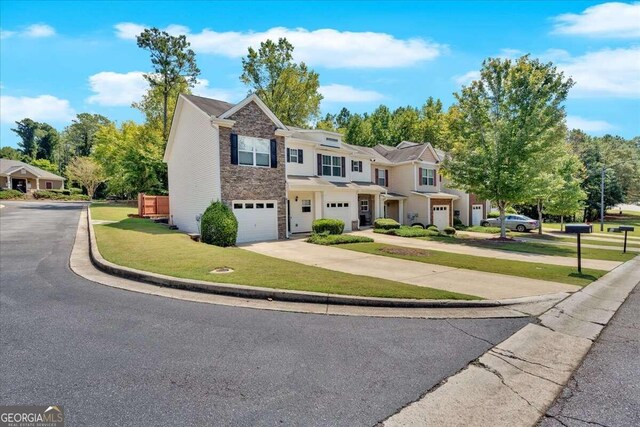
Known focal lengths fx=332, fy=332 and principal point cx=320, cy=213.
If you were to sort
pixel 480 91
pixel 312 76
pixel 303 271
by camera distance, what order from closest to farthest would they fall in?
pixel 303 271 < pixel 480 91 < pixel 312 76

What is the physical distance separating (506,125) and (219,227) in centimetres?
1902

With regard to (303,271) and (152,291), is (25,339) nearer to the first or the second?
(152,291)

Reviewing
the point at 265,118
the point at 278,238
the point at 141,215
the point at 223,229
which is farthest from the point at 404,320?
the point at 141,215

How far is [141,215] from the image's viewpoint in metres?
26.4

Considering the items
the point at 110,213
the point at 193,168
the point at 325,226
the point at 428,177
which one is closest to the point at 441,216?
the point at 428,177

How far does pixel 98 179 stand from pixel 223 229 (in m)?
46.5

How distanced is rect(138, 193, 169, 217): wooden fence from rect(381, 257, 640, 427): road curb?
26.6m

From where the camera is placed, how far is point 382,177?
1221 inches

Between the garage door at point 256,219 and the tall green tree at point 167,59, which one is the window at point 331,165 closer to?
the garage door at point 256,219

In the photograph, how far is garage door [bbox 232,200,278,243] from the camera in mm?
17600

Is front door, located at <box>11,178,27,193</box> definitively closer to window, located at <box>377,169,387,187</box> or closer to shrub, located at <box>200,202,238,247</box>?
shrub, located at <box>200,202,238,247</box>

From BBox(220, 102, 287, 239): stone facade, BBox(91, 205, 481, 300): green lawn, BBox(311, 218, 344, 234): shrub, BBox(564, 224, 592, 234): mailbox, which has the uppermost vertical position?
BBox(220, 102, 287, 239): stone facade

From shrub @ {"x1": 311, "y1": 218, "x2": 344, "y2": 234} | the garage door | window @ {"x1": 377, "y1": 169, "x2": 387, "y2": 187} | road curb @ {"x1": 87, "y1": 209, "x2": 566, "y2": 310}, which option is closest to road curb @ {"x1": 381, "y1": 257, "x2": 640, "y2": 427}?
road curb @ {"x1": 87, "y1": 209, "x2": 566, "y2": 310}

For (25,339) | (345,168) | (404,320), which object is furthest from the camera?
(345,168)
